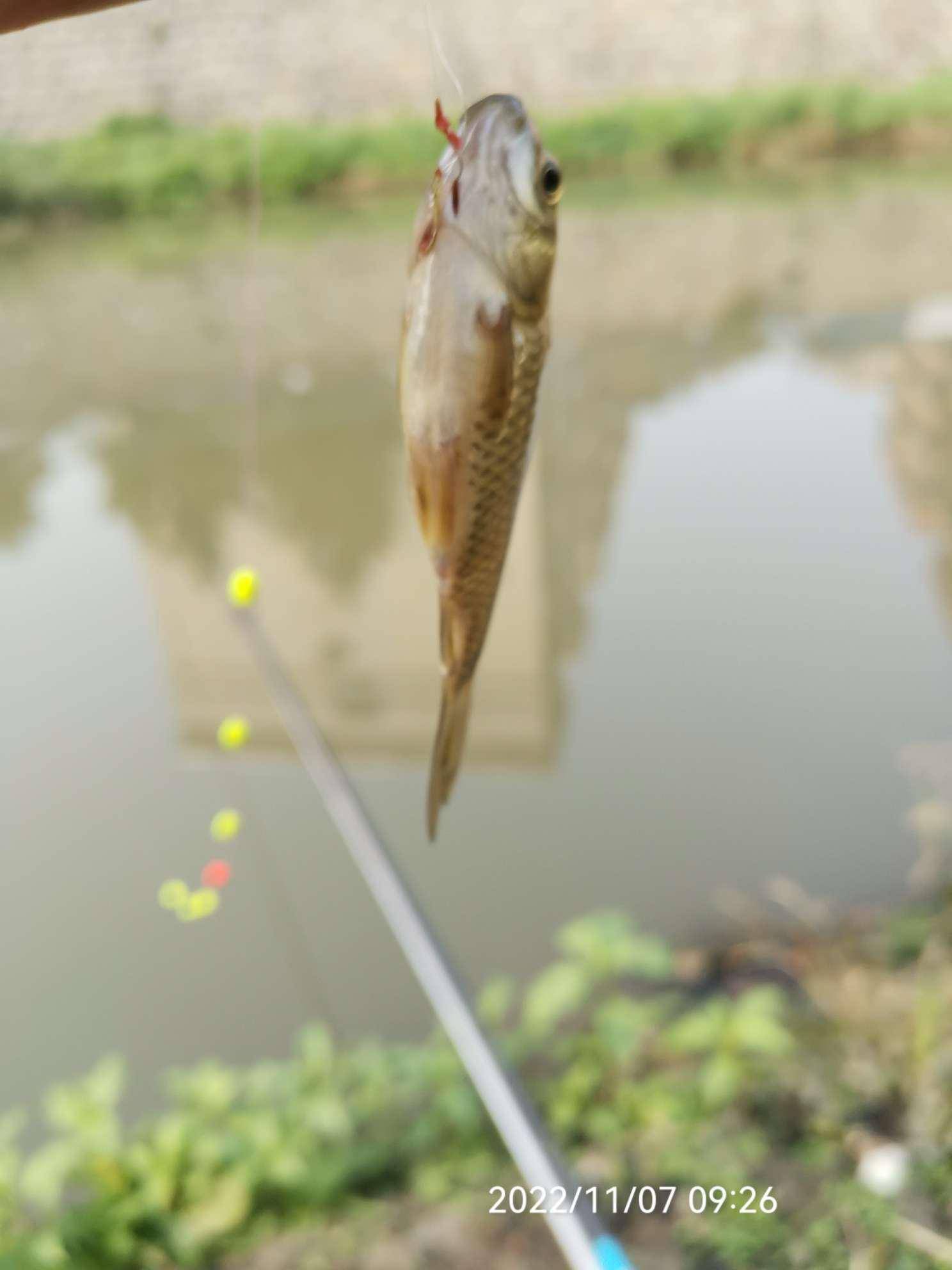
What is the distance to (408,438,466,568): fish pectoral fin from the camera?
297mm

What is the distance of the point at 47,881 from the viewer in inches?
56.3

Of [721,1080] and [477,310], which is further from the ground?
[477,310]

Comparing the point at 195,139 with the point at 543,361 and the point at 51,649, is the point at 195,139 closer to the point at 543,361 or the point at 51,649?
the point at 51,649

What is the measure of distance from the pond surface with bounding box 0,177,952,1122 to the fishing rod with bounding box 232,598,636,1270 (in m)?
0.31

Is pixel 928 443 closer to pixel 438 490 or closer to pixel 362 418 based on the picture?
pixel 362 418

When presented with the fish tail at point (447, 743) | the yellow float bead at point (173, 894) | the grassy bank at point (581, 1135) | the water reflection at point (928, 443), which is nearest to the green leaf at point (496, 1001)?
the grassy bank at point (581, 1135)

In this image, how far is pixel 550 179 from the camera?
0.30m

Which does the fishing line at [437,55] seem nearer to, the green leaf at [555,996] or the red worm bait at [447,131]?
the red worm bait at [447,131]

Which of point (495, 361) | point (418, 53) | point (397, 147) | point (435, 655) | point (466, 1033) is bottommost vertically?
point (435, 655)

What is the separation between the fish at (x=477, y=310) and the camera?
29cm

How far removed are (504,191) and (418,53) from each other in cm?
696

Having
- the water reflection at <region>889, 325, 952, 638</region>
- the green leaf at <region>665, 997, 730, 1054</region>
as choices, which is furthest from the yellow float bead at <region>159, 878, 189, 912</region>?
the water reflection at <region>889, 325, 952, 638</region>

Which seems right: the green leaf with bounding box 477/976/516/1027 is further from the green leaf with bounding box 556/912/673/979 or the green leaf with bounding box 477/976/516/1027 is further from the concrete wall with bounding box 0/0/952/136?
the concrete wall with bounding box 0/0/952/136

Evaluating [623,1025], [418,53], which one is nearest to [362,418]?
[623,1025]
